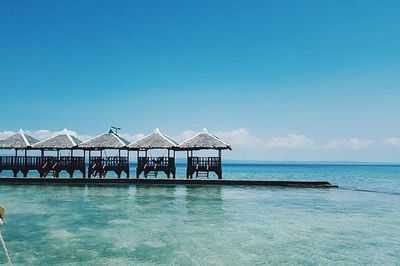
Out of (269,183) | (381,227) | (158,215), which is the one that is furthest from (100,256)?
(269,183)

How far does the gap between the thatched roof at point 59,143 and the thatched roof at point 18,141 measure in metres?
0.75

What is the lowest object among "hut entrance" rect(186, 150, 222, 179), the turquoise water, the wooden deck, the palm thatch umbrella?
the turquoise water

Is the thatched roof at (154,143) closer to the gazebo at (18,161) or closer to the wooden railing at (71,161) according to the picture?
the wooden railing at (71,161)

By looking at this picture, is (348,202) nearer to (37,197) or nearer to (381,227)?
(381,227)

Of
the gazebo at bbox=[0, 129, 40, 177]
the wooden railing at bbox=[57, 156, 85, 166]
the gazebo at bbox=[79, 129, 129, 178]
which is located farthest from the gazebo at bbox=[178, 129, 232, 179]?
the gazebo at bbox=[0, 129, 40, 177]

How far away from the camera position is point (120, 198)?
15.4 metres

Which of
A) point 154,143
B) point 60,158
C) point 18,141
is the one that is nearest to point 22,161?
point 18,141

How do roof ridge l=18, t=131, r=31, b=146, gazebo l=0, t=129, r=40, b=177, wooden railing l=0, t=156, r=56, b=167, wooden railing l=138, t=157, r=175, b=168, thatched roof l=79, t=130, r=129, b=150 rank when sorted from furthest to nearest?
wooden railing l=0, t=156, r=56, b=167, gazebo l=0, t=129, r=40, b=177, roof ridge l=18, t=131, r=31, b=146, wooden railing l=138, t=157, r=175, b=168, thatched roof l=79, t=130, r=129, b=150

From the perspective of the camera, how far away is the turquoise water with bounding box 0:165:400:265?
7.25 meters

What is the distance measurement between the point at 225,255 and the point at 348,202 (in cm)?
991

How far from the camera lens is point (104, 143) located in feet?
68.7

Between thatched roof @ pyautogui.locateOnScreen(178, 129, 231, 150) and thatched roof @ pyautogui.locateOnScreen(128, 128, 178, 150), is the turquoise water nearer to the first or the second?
thatched roof @ pyautogui.locateOnScreen(178, 129, 231, 150)

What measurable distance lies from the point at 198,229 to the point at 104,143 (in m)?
12.8

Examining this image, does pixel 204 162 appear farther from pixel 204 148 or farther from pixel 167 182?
pixel 167 182
